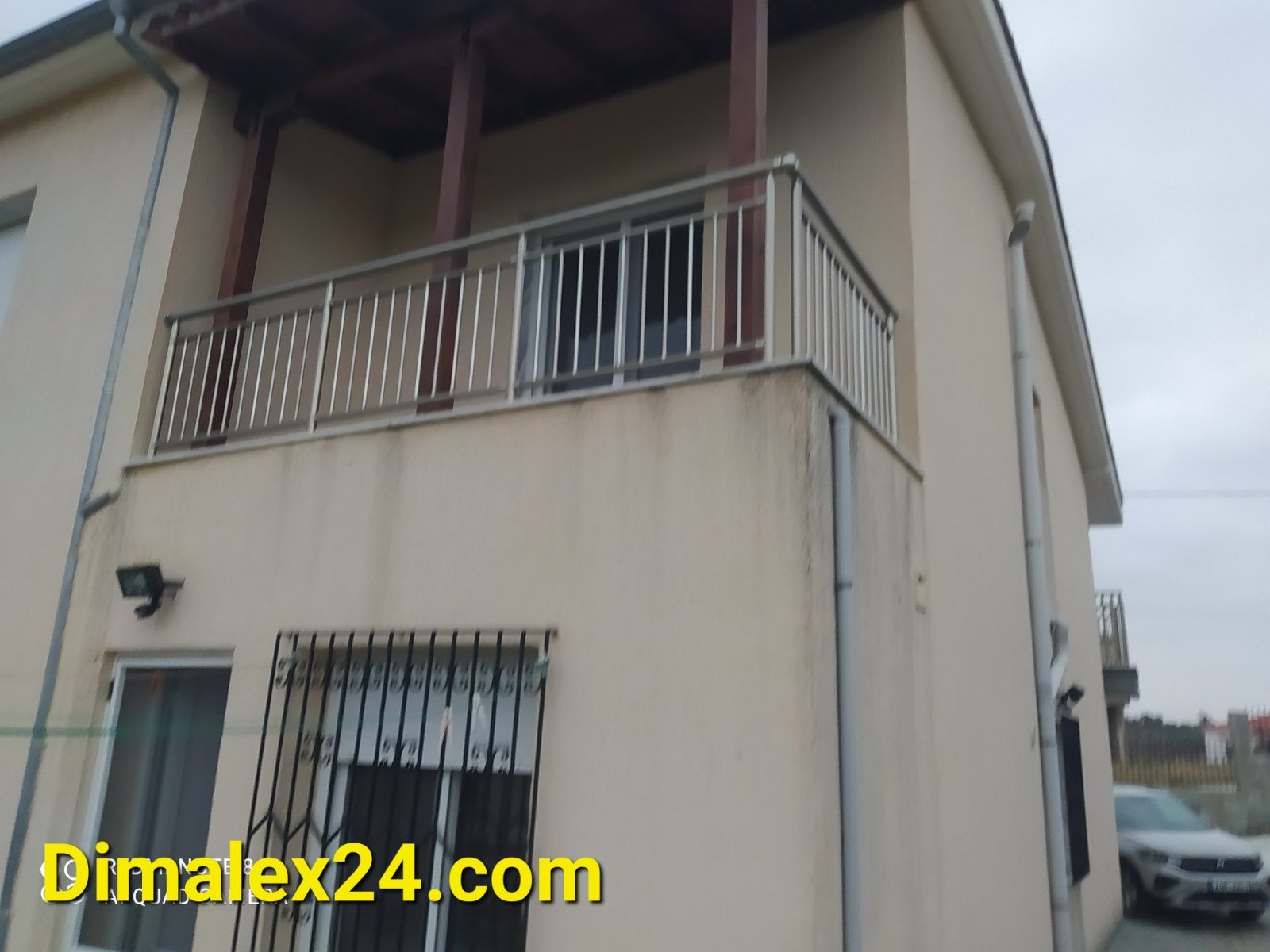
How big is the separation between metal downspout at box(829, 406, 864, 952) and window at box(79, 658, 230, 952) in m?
3.06

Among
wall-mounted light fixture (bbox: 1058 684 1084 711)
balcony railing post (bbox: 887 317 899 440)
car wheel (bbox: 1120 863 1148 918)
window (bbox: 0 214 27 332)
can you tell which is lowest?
car wheel (bbox: 1120 863 1148 918)

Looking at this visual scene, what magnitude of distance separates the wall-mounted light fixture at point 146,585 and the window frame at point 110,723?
274 mm

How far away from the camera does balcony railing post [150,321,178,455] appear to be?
507 cm

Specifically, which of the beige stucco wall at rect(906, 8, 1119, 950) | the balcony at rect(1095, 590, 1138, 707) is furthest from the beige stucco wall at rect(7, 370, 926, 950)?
the balcony at rect(1095, 590, 1138, 707)

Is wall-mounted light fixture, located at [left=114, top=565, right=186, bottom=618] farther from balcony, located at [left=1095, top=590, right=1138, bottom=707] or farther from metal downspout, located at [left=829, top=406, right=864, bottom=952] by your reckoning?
balcony, located at [left=1095, top=590, right=1138, bottom=707]

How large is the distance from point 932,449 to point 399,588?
267cm

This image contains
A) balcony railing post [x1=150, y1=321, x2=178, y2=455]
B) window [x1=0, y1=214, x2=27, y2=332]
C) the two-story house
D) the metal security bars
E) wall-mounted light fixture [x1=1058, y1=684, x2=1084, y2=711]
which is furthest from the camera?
wall-mounted light fixture [x1=1058, y1=684, x2=1084, y2=711]

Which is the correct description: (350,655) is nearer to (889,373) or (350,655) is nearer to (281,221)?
(889,373)

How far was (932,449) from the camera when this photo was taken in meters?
4.66

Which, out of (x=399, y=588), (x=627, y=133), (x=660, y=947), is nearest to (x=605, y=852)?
(x=660, y=947)

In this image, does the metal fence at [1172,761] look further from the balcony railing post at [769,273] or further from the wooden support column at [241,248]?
the wooden support column at [241,248]

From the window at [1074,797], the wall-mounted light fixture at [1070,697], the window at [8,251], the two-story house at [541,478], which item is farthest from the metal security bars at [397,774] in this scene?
the wall-mounted light fixture at [1070,697]

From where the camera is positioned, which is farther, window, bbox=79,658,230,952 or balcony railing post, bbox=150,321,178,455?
balcony railing post, bbox=150,321,178,455

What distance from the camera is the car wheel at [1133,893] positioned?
10273mm
